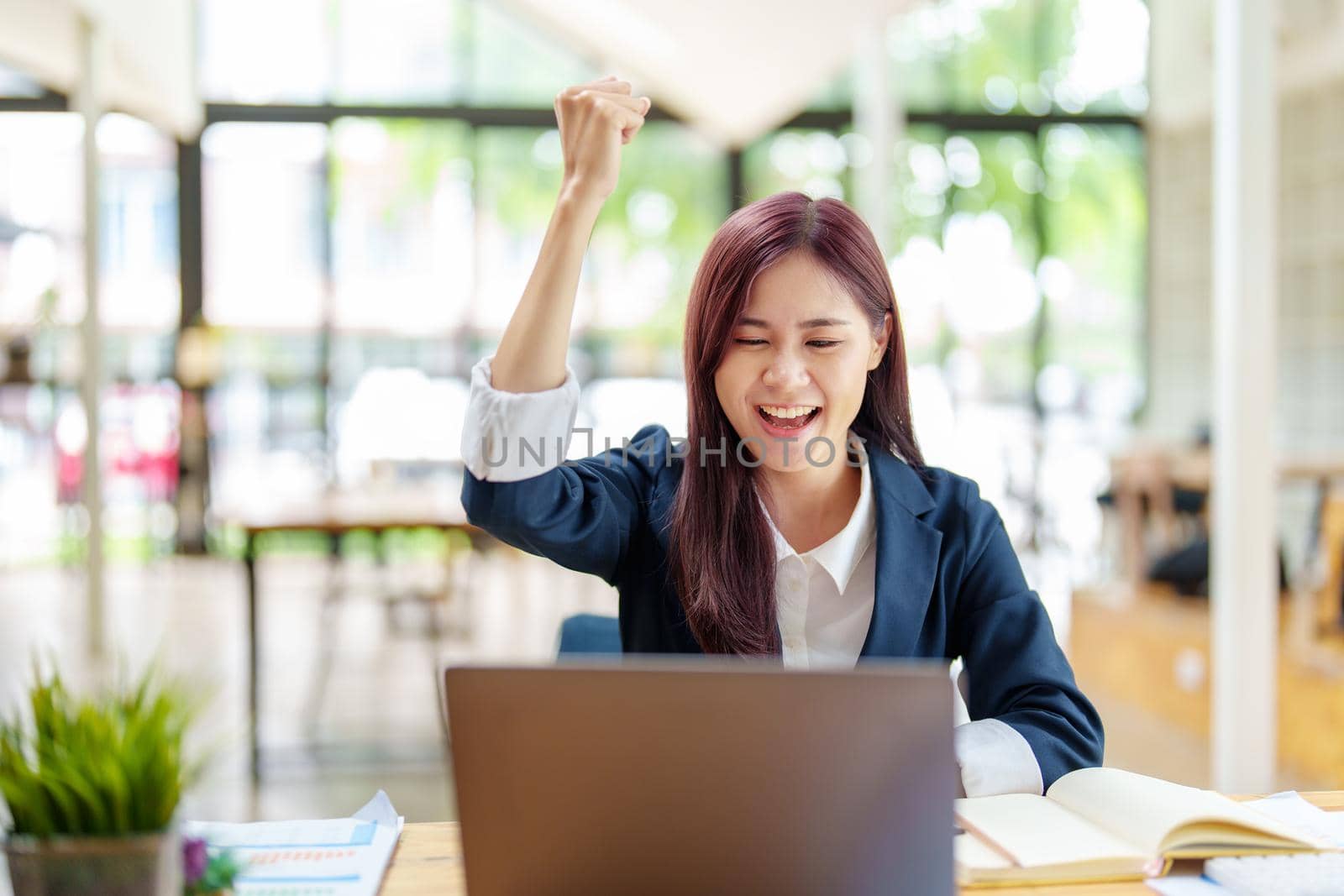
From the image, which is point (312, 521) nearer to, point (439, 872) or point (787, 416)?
point (787, 416)

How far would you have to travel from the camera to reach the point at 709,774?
2.57ft

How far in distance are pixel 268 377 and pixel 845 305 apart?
8.22 metres

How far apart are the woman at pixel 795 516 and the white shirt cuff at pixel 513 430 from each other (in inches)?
0.5

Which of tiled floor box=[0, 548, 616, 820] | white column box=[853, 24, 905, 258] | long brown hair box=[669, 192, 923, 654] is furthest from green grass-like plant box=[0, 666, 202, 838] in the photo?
white column box=[853, 24, 905, 258]

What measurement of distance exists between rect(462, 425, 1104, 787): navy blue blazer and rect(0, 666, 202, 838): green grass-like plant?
1.67ft

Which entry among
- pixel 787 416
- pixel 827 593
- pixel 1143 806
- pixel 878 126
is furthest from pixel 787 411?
pixel 878 126

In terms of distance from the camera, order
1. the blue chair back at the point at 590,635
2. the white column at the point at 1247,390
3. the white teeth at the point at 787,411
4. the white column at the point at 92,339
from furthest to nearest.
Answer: the white column at the point at 92,339 → the white column at the point at 1247,390 → the blue chair back at the point at 590,635 → the white teeth at the point at 787,411

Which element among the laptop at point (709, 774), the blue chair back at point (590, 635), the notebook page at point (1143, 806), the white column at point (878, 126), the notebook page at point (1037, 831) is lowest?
the notebook page at point (1037, 831)

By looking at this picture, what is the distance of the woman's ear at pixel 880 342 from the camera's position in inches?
58.1

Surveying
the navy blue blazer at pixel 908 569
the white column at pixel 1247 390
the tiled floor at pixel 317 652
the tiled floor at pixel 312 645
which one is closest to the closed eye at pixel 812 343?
the navy blue blazer at pixel 908 569

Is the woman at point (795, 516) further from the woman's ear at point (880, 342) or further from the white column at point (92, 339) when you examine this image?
the white column at point (92, 339)

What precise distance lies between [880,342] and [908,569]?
11.3 inches

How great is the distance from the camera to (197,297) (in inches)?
353

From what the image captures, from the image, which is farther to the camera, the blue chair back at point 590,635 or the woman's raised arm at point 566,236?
the blue chair back at point 590,635
